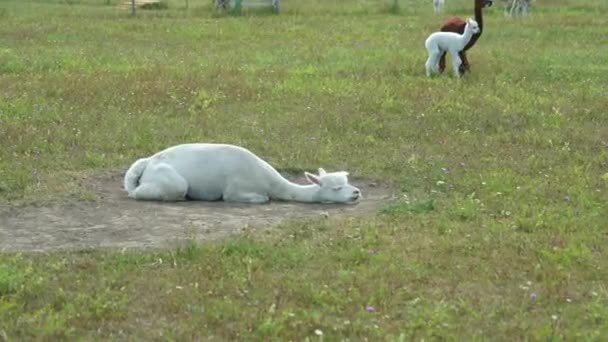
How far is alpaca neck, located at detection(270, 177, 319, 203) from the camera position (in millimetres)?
9117

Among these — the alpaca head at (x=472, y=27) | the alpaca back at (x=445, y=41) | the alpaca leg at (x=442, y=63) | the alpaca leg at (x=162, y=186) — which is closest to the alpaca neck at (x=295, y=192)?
the alpaca leg at (x=162, y=186)

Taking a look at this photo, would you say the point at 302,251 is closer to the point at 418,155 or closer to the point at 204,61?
the point at 418,155

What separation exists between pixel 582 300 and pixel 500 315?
0.65 meters

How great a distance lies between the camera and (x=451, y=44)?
53.3 ft

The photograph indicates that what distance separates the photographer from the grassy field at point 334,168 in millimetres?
6102

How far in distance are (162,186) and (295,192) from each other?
46.6 inches

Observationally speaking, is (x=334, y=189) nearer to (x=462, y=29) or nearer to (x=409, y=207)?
(x=409, y=207)

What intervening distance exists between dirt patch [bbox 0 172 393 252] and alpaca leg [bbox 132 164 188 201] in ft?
0.26

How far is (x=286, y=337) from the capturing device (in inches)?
226

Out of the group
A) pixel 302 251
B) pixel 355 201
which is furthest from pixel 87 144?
pixel 302 251

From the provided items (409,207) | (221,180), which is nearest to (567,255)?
(409,207)

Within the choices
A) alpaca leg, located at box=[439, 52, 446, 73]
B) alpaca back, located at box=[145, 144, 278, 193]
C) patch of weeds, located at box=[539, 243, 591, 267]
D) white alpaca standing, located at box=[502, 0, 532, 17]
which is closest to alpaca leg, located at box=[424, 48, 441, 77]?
alpaca leg, located at box=[439, 52, 446, 73]

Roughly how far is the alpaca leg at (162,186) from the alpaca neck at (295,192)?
834 mm

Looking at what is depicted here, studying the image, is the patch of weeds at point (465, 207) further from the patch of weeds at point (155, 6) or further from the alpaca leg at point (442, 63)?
the patch of weeds at point (155, 6)
